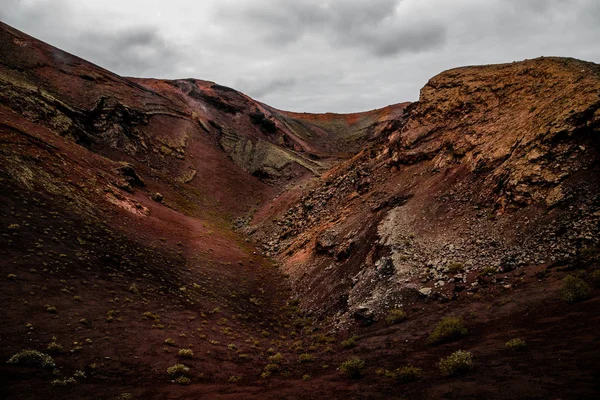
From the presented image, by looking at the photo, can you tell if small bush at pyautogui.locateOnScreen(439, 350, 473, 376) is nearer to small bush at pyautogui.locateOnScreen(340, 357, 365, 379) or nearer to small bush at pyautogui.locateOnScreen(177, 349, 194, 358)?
small bush at pyautogui.locateOnScreen(340, 357, 365, 379)

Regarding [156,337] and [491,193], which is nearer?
[156,337]

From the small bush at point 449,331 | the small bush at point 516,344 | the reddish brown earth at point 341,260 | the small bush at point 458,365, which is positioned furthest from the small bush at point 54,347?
the small bush at point 516,344

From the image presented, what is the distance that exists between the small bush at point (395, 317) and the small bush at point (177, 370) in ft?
33.1

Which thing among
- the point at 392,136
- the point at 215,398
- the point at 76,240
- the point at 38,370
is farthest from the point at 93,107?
→ the point at 215,398

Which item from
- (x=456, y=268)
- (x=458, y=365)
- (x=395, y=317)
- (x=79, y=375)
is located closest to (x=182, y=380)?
(x=79, y=375)

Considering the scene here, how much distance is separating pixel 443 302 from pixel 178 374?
13.1 metres

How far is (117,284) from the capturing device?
64.8ft

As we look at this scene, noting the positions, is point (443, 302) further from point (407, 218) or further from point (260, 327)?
point (260, 327)

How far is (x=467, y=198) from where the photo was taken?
901 inches

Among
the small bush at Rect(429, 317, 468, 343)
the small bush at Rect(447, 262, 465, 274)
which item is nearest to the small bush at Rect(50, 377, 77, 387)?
the small bush at Rect(429, 317, 468, 343)

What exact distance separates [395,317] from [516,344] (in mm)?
7136

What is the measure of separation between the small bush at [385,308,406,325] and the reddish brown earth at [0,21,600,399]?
50cm

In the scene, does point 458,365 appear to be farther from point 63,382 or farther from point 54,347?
point 54,347

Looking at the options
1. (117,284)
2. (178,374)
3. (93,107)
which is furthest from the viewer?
(93,107)
